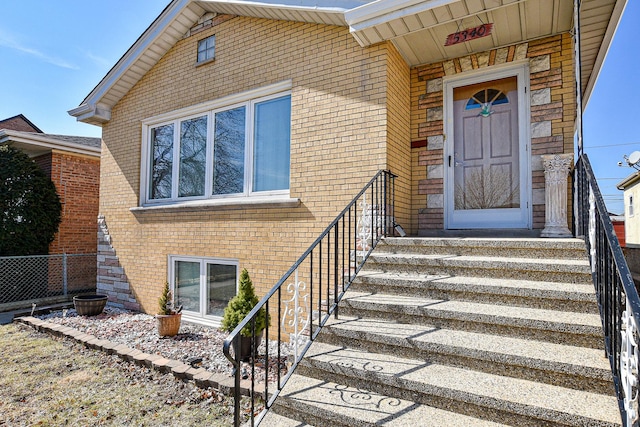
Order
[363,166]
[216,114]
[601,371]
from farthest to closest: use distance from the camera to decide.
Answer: [216,114] → [363,166] → [601,371]

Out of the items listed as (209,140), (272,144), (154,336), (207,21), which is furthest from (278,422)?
(207,21)

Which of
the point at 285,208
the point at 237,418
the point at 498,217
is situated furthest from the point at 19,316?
the point at 498,217

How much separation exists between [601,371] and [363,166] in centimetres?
292

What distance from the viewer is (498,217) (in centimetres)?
459

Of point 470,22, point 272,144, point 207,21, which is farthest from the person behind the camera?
point 207,21

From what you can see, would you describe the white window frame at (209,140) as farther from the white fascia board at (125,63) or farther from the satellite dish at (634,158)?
the satellite dish at (634,158)

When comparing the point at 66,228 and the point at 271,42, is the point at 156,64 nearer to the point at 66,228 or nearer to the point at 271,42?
the point at 271,42

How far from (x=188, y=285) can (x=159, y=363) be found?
2224mm

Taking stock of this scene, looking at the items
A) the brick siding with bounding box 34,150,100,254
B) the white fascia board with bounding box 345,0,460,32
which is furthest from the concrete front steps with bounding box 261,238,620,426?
the brick siding with bounding box 34,150,100,254

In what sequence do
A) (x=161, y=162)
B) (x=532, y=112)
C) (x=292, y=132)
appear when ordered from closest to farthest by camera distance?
(x=532, y=112)
(x=292, y=132)
(x=161, y=162)

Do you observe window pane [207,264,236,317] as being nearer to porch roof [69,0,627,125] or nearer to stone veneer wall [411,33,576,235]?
stone veneer wall [411,33,576,235]

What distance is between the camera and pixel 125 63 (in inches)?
265

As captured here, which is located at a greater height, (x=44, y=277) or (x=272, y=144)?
(x=272, y=144)

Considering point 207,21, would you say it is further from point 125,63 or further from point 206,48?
point 125,63
